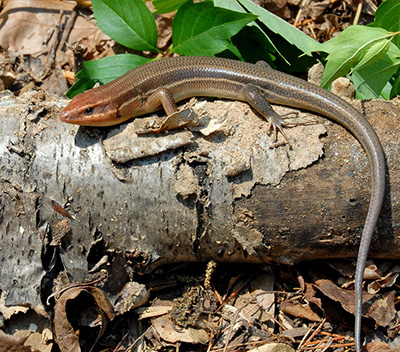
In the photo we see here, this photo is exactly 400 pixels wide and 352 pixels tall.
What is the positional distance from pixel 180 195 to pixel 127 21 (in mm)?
1757

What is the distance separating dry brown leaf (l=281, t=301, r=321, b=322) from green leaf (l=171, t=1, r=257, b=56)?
203 cm

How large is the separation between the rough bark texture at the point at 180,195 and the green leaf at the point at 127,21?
1217 mm

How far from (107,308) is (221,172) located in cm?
115

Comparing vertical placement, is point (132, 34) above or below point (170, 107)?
above

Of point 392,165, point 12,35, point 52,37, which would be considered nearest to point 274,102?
point 392,165

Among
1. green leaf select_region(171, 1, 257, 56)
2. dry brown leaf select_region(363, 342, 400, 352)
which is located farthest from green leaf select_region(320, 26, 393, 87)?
dry brown leaf select_region(363, 342, 400, 352)

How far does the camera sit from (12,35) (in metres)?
4.41

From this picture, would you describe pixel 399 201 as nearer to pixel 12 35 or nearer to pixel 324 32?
pixel 324 32

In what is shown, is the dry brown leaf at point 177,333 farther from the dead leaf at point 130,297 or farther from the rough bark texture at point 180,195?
the rough bark texture at point 180,195

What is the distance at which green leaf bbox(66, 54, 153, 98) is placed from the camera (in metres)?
3.64

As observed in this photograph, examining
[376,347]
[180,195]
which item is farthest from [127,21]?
[376,347]

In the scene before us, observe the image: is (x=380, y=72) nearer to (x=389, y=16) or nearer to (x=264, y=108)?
(x=389, y=16)

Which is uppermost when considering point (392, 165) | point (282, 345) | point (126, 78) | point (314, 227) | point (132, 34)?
point (132, 34)

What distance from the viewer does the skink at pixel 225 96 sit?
8.43 feet
